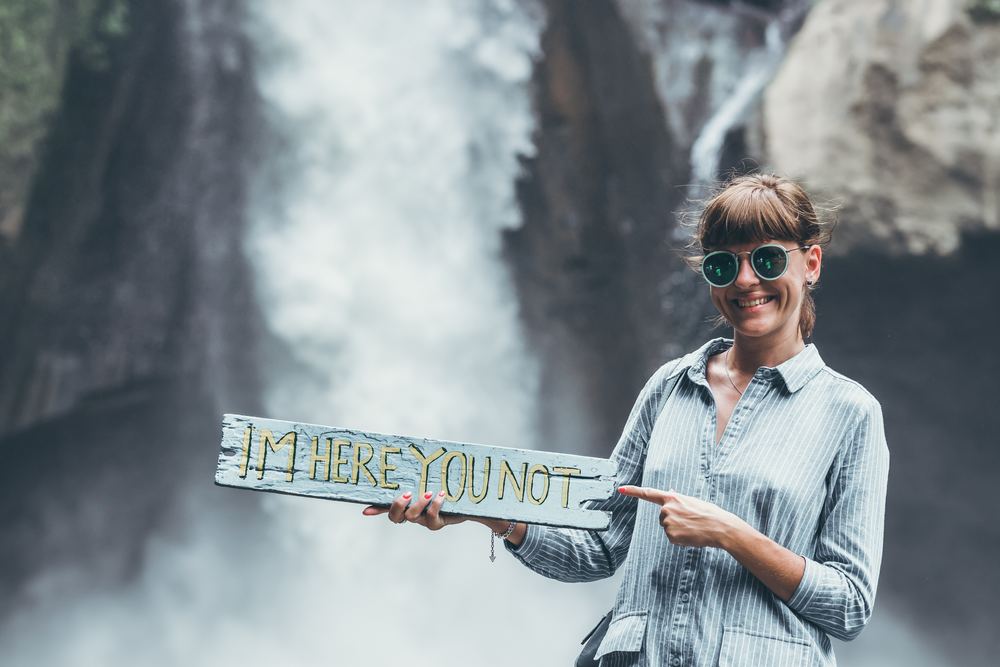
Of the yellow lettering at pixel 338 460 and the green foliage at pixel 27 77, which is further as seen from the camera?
the green foliage at pixel 27 77

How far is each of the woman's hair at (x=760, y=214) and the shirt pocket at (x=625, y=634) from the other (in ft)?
1.35

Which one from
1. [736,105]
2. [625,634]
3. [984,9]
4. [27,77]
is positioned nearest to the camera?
[625,634]

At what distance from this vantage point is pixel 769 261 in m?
1.16

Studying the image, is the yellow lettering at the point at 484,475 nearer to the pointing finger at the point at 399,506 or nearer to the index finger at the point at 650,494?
the pointing finger at the point at 399,506

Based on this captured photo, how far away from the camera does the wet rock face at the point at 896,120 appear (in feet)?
15.9

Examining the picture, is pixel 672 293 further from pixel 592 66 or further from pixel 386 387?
pixel 386 387

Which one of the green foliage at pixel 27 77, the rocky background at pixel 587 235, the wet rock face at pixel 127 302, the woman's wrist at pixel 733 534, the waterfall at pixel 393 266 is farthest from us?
the waterfall at pixel 393 266

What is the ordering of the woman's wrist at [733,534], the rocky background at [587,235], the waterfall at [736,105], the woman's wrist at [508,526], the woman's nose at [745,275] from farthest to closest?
the waterfall at [736,105]
the rocky background at [587,235]
the woman's wrist at [508,526]
the woman's nose at [745,275]
the woman's wrist at [733,534]

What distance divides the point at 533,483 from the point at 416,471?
0.14m

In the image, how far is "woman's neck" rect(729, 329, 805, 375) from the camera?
46.8 inches

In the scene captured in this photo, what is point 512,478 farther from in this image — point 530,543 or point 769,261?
point 769,261

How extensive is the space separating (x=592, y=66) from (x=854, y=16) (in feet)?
5.45

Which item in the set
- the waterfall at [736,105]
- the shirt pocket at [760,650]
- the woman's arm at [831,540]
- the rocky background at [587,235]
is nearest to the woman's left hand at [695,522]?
the woman's arm at [831,540]

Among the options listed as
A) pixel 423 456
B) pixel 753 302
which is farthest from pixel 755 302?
pixel 423 456
